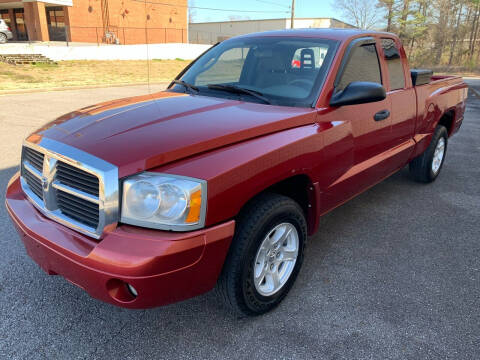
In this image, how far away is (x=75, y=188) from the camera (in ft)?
6.78

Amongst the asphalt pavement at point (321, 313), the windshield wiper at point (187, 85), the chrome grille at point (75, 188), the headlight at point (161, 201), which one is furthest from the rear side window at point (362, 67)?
the chrome grille at point (75, 188)

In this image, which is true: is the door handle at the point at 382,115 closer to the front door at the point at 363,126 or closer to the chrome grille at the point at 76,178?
the front door at the point at 363,126

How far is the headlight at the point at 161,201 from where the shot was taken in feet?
6.26

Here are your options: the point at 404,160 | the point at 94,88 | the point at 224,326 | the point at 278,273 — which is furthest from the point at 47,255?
the point at 94,88

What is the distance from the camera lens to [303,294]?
2.77 metres

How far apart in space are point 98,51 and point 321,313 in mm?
28263

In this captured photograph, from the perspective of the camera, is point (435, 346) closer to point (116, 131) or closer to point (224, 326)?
point (224, 326)

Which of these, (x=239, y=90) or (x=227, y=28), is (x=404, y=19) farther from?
(x=239, y=90)

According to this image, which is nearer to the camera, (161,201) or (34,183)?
(161,201)

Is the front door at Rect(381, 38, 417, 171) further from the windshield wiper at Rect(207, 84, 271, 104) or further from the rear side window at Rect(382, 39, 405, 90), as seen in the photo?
the windshield wiper at Rect(207, 84, 271, 104)

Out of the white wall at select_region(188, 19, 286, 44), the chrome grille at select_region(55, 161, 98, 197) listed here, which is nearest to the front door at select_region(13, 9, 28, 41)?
the white wall at select_region(188, 19, 286, 44)

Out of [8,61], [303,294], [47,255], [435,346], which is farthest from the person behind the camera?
[8,61]

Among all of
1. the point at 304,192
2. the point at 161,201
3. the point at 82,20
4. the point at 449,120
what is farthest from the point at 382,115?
the point at 82,20

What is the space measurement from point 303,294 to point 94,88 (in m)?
15.2
